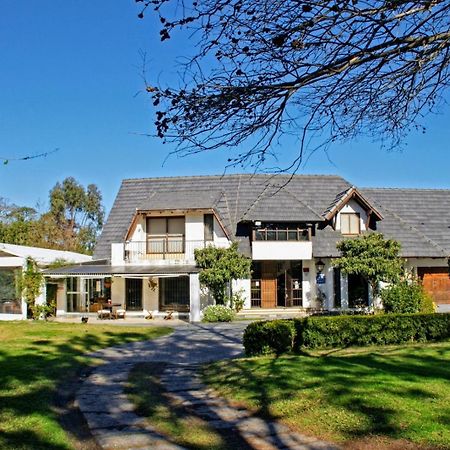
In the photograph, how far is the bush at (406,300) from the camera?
25.4m

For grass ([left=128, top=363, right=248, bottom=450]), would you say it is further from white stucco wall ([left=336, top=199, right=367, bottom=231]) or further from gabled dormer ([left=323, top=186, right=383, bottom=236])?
white stucco wall ([left=336, top=199, right=367, bottom=231])

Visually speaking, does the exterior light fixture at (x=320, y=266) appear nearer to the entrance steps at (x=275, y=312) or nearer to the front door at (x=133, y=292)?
the entrance steps at (x=275, y=312)

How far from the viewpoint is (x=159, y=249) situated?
31812 mm

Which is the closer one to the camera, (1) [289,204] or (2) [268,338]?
(2) [268,338]

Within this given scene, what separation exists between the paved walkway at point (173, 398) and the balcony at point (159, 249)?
13.1m

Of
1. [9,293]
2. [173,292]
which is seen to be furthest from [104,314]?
[9,293]

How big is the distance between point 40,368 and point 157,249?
18885 millimetres

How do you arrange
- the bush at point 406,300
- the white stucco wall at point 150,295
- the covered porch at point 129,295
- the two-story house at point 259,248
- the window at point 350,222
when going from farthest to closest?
1. the window at point 350,222
2. the white stucco wall at point 150,295
3. the covered porch at point 129,295
4. the two-story house at point 259,248
5. the bush at point 406,300

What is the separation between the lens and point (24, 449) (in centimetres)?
689

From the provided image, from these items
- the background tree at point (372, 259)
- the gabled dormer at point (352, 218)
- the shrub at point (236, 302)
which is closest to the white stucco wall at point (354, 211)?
the gabled dormer at point (352, 218)

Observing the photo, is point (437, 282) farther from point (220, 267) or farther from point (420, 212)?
point (220, 267)

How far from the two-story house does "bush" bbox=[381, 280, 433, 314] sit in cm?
421

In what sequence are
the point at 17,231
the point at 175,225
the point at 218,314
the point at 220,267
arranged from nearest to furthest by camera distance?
the point at 218,314 < the point at 220,267 < the point at 175,225 < the point at 17,231

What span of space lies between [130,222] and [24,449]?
85.0 ft
